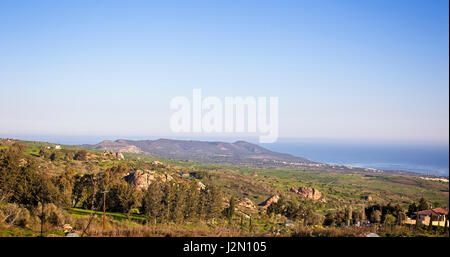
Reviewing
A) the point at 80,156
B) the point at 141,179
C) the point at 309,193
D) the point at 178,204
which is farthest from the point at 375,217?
the point at 80,156

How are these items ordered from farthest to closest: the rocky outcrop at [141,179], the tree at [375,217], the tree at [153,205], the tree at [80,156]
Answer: the tree at [80,156]
the rocky outcrop at [141,179]
the tree at [375,217]
the tree at [153,205]

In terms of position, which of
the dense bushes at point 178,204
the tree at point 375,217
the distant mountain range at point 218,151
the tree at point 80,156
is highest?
the tree at point 80,156

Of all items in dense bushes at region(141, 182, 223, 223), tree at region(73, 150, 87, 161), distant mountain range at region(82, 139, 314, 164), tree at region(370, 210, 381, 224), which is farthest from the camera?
distant mountain range at region(82, 139, 314, 164)

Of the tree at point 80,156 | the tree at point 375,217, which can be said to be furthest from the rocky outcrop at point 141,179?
the tree at point 375,217

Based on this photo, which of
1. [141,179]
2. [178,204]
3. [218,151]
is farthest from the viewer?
[218,151]

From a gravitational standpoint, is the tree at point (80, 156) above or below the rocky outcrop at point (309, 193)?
above

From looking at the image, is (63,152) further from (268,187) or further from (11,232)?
(11,232)

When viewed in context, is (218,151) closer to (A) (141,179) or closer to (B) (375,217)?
(A) (141,179)

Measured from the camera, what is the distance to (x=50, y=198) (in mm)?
14836

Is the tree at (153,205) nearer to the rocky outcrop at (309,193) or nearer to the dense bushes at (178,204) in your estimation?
the dense bushes at (178,204)

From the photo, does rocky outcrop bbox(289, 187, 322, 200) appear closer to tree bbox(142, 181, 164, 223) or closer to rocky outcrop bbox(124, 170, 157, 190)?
rocky outcrop bbox(124, 170, 157, 190)

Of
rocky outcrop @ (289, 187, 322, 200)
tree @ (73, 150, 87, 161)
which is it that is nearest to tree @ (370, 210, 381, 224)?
rocky outcrop @ (289, 187, 322, 200)
